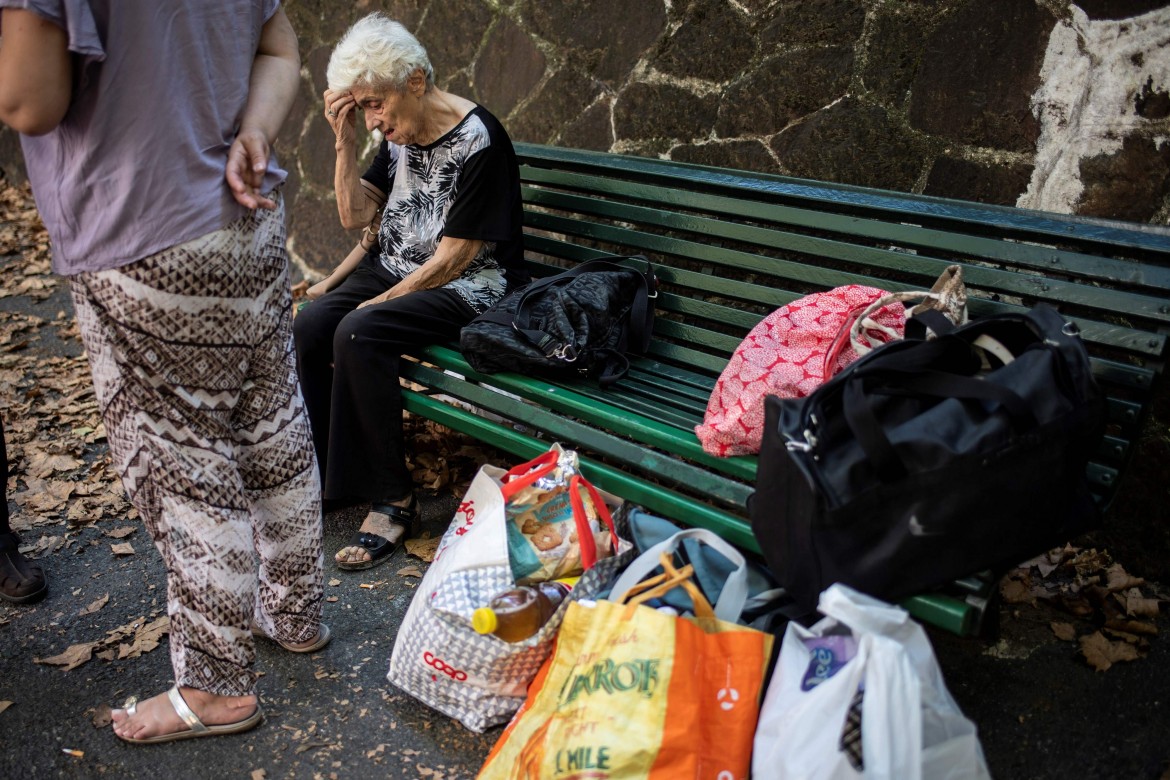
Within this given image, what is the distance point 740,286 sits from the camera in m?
3.34

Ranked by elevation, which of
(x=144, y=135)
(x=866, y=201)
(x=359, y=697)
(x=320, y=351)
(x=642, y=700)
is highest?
(x=144, y=135)

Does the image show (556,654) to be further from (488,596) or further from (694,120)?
(694,120)

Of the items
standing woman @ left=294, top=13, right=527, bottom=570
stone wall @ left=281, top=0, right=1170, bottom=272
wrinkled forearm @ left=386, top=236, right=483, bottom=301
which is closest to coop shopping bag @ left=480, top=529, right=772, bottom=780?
standing woman @ left=294, top=13, right=527, bottom=570

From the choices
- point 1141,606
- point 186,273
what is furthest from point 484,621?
point 1141,606

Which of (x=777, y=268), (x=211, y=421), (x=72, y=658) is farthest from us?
(x=777, y=268)

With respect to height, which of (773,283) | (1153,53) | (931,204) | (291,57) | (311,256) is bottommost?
(311,256)

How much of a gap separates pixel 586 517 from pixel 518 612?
312 millimetres

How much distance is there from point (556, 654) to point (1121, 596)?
5.75ft

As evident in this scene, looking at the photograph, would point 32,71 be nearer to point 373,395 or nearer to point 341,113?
point 373,395

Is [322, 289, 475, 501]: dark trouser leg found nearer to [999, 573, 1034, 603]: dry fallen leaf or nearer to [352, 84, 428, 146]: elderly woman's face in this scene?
[352, 84, 428, 146]: elderly woman's face

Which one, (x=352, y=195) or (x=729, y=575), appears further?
(x=352, y=195)

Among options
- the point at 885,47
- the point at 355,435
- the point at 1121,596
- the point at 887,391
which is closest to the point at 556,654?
the point at 887,391

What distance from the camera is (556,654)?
2355mm

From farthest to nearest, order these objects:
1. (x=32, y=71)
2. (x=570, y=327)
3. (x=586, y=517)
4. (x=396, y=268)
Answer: (x=396, y=268) < (x=570, y=327) < (x=586, y=517) < (x=32, y=71)
